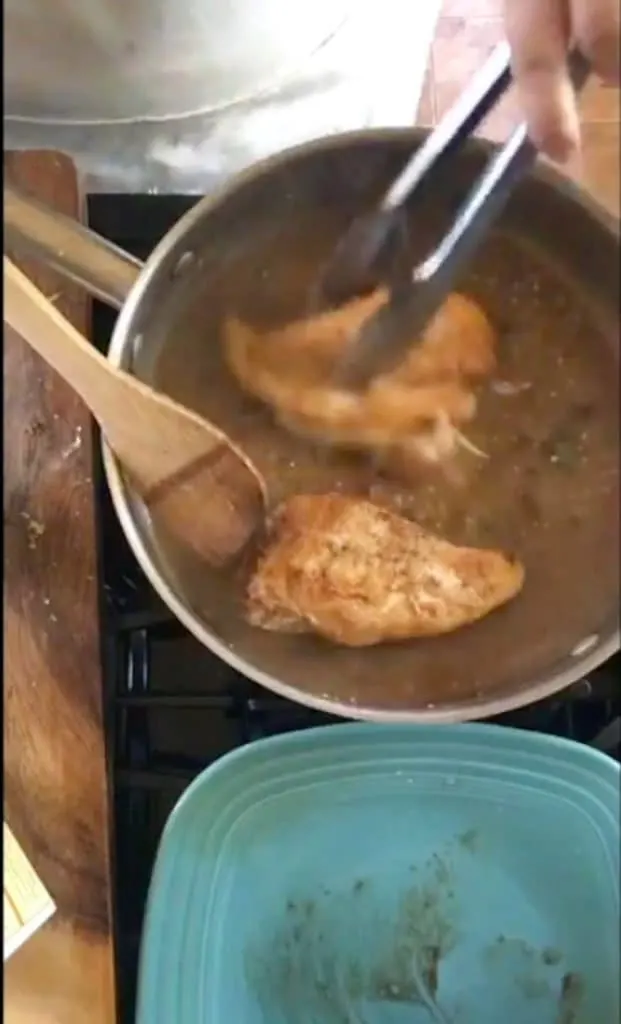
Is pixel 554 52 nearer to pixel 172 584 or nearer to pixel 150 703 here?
pixel 172 584

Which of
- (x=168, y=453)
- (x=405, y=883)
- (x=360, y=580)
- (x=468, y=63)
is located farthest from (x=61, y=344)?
(x=468, y=63)

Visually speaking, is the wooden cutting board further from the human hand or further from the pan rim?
the human hand

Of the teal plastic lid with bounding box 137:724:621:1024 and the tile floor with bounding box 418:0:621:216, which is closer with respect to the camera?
the teal plastic lid with bounding box 137:724:621:1024

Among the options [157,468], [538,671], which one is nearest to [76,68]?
[157,468]

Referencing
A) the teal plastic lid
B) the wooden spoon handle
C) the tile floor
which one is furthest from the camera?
the tile floor

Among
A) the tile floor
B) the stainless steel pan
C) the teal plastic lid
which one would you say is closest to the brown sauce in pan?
the stainless steel pan
